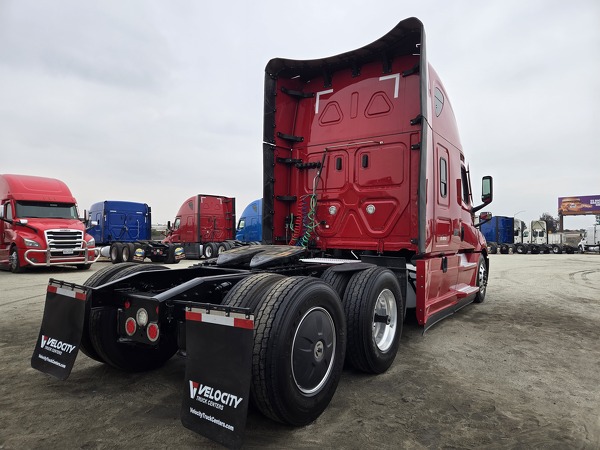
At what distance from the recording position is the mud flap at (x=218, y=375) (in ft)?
6.80

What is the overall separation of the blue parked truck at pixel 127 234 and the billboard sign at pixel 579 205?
66505 millimetres

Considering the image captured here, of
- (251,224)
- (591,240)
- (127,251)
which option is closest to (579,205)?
(591,240)

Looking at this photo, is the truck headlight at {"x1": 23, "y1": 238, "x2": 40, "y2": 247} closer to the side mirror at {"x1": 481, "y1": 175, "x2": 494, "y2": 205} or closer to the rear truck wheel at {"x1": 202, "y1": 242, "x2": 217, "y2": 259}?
the rear truck wheel at {"x1": 202, "y1": 242, "x2": 217, "y2": 259}

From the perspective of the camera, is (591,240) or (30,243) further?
(591,240)

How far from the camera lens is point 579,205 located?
62.3m

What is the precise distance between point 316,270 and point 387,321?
0.87 metres

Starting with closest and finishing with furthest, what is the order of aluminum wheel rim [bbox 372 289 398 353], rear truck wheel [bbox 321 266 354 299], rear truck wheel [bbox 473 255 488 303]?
1. rear truck wheel [bbox 321 266 354 299]
2. aluminum wheel rim [bbox 372 289 398 353]
3. rear truck wheel [bbox 473 255 488 303]

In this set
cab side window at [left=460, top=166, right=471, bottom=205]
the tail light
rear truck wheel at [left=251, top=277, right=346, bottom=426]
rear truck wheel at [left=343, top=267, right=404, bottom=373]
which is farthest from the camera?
cab side window at [left=460, top=166, right=471, bottom=205]

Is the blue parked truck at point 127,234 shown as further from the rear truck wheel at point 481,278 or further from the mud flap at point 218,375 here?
the mud flap at point 218,375

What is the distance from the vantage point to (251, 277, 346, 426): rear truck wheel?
89.4 inches

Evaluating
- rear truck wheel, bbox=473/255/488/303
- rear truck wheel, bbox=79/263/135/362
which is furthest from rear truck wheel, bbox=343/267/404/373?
rear truck wheel, bbox=473/255/488/303

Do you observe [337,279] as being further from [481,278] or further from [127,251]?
[127,251]

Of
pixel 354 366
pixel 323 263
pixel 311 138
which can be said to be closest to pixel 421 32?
pixel 311 138

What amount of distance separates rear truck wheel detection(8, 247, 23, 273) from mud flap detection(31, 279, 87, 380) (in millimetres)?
11391
